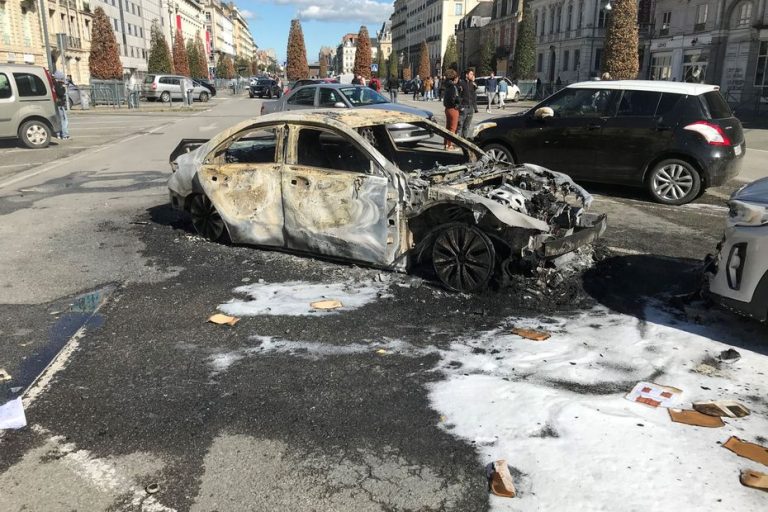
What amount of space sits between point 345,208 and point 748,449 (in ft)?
11.8

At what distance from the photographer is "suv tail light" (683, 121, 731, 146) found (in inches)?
336

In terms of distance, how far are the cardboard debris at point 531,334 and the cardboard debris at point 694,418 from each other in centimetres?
113

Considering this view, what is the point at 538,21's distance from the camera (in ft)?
227

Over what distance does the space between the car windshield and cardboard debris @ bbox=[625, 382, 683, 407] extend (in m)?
11.7

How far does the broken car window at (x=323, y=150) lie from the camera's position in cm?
577

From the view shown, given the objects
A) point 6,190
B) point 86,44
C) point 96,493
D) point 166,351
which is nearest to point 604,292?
point 166,351

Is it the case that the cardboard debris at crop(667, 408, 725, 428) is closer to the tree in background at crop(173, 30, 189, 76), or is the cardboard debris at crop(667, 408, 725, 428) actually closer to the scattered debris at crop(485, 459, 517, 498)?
the scattered debris at crop(485, 459, 517, 498)

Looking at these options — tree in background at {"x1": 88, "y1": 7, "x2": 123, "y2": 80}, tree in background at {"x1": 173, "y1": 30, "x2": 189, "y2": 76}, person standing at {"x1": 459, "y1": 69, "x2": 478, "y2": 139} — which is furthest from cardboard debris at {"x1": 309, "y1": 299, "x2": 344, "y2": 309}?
tree in background at {"x1": 173, "y1": 30, "x2": 189, "y2": 76}

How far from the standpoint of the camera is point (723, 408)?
3.44 meters

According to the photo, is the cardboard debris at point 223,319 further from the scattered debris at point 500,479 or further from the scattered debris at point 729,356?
the scattered debris at point 729,356

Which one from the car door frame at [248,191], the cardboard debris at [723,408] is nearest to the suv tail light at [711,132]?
the car door frame at [248,191]

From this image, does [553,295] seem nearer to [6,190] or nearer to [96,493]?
[96,493]

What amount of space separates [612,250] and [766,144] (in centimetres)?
1363

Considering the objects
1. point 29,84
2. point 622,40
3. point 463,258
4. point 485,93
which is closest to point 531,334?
point 463,258
